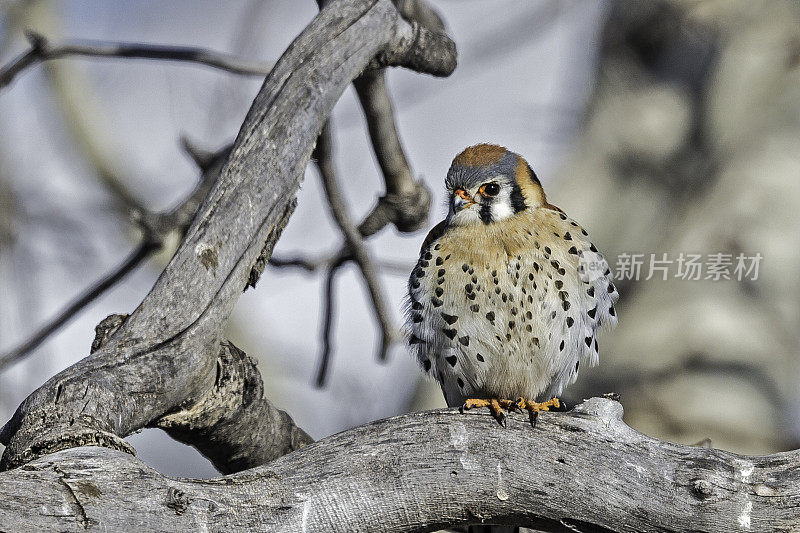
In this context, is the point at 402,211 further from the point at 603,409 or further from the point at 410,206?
the point at 603,409

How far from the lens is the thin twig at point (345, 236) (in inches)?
191

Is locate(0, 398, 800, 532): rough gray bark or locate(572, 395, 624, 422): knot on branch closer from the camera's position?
locate(0, 398, 800, 532): rough gray bark

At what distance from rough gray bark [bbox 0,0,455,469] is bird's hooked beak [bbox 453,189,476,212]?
0.82m

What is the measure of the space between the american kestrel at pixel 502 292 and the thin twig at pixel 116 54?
4.42 ft

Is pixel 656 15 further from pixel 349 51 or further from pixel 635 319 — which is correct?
pixel 349 51

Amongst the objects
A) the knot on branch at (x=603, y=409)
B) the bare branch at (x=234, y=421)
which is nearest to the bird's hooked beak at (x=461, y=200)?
the bare branch at (x=234, y=421)

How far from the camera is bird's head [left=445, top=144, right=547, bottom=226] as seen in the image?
13.7ft

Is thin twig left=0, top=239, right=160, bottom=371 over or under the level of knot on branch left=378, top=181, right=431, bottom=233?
under

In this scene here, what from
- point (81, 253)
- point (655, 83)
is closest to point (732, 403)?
point (655, 83)

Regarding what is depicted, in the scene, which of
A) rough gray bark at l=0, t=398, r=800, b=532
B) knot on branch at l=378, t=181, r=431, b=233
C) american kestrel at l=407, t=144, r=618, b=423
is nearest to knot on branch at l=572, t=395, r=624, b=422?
rough gray bark at l=0, t=398, r=800, b=532

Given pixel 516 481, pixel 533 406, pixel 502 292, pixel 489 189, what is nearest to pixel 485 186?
pixel 489 189

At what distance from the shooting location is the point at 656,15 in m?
7.24

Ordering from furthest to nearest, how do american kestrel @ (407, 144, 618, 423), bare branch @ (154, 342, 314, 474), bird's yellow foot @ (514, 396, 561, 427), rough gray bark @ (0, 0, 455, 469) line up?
american kestrel @ (407, 144, 618, 423)
bare branch @ (154, 342, 314, 474)
bird's yellow foot @ (514, 396, 561, 427)
rough gray bark @ (0, 0, 455, 469)

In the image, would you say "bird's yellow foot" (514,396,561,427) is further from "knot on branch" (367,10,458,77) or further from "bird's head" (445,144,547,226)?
"knot on branch" (367,10,458,77)
